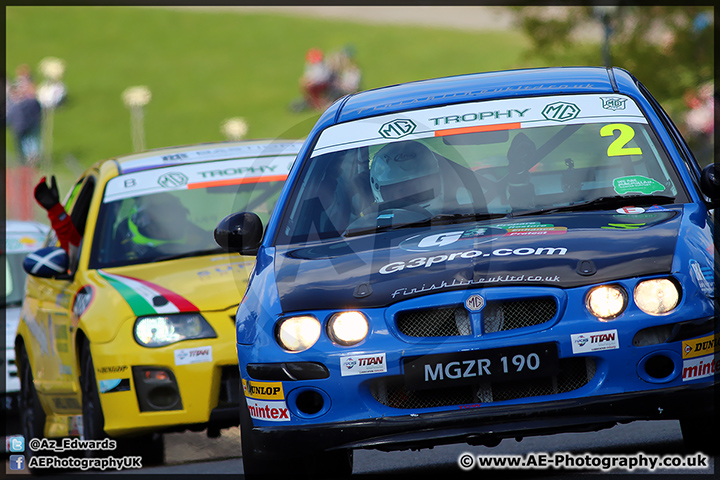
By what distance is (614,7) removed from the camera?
93.6ft

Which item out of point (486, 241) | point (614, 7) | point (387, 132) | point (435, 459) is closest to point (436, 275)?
point (486, 241)

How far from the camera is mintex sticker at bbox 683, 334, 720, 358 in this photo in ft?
15.3

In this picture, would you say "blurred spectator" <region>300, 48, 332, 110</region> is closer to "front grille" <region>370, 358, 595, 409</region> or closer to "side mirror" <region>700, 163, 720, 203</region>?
"side mirror" <region>700, 163, 720, 203</region>

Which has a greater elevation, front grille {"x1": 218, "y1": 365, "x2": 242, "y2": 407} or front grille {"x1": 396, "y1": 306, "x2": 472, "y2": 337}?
front grille {"x1": 218, "y1": 365, "x2": 242, "y2": 407}

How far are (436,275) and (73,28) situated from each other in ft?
315

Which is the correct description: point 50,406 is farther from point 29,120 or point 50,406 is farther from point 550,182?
point 29,120

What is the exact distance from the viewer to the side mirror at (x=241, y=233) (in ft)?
20.0

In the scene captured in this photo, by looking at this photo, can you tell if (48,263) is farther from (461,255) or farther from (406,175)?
(461,255)

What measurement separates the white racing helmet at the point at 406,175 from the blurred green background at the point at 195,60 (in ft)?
193

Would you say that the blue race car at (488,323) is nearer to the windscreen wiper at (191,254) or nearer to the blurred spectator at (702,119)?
the windscreen wiper at (191,254)

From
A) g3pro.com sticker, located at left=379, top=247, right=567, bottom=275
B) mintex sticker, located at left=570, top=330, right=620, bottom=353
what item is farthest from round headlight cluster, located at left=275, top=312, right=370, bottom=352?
mintex sticker, located at left=570, top=330, right=620, bottom=353

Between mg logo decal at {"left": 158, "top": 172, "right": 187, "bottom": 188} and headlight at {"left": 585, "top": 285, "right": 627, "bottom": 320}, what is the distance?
14.0ft

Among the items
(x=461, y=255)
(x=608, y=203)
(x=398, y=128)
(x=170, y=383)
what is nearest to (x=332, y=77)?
(x=170, y=383)

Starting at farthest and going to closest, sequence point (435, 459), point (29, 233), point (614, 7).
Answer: point (614, 7)
point (29, 233)
point (435, 459)
